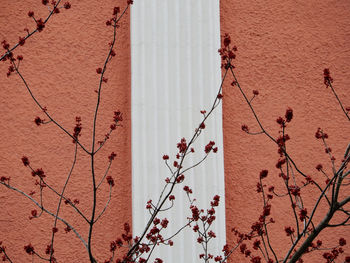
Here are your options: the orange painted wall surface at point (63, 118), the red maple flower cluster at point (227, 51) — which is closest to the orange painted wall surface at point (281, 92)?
the orange painted wall surface at point (63, 118)

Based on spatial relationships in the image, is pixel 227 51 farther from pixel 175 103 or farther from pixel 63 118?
pixel 63 118

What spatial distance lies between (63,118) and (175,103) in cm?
58

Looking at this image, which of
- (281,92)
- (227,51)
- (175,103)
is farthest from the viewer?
(281,92)

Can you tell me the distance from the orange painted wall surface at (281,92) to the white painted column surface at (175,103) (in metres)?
0.20

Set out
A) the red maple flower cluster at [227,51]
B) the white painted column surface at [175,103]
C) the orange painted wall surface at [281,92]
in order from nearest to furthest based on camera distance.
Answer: the red maple flower cluster at [227,51] < the white painted column surface at [175,103] < the orange painted wall surface at [281,92]

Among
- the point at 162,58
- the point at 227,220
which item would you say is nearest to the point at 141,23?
the point at 162,58

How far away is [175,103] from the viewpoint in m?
1.81

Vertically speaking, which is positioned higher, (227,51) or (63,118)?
(63,118)

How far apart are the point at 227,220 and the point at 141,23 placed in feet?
3.54

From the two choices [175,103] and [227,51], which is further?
[175,103]

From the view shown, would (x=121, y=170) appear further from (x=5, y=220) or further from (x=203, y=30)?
(x=203, y=30)

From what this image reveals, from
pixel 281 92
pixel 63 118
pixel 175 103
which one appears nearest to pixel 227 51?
pixel 175 103

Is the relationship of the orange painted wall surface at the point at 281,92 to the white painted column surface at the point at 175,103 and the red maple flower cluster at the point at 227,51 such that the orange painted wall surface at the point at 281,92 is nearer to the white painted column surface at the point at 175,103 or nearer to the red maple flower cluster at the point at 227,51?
the white painted column surface at the point at 175,103

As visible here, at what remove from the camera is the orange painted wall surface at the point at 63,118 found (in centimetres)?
180
